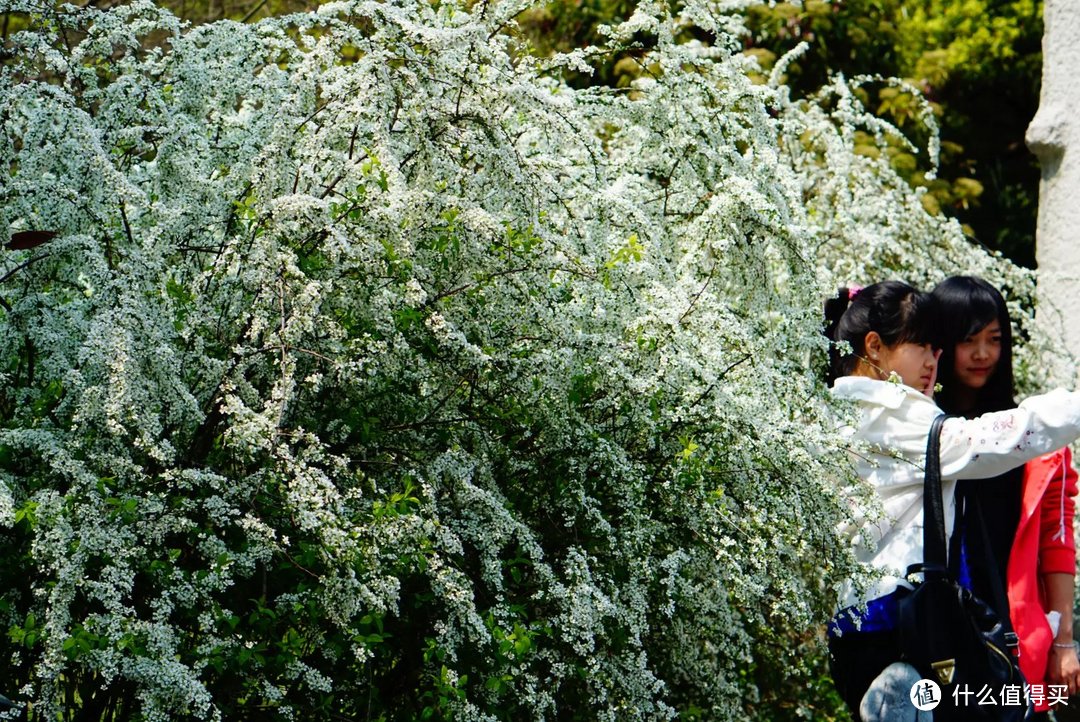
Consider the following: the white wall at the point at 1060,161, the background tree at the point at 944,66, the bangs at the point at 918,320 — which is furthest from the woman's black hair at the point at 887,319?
the background tree at the point at 944,66

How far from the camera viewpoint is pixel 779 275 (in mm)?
4145

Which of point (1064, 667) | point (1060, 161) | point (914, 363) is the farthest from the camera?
point (1060, 161)

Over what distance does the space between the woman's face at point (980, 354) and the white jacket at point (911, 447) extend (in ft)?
1.37

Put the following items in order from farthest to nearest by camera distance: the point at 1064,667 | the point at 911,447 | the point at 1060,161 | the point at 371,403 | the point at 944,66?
1. the point at 944,66
2. the point at 1060,161
3. the point at 1064,667
4. the point at 911,447
5. the point at 371,403

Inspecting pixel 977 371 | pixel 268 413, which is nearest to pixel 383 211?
pixel 268 413

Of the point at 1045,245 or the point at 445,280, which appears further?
the point at 1045,245

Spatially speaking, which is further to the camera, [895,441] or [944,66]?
[944,66]

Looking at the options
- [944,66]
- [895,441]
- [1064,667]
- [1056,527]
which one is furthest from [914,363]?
[944,66]

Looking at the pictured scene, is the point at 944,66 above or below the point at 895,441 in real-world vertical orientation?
above

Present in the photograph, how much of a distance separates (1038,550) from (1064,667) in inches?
12.3

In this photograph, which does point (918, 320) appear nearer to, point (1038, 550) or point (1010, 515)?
point (1010, 515)

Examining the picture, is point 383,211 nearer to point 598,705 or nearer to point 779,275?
point 598,705

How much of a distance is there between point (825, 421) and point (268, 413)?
1.31 metres

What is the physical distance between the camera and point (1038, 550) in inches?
133
